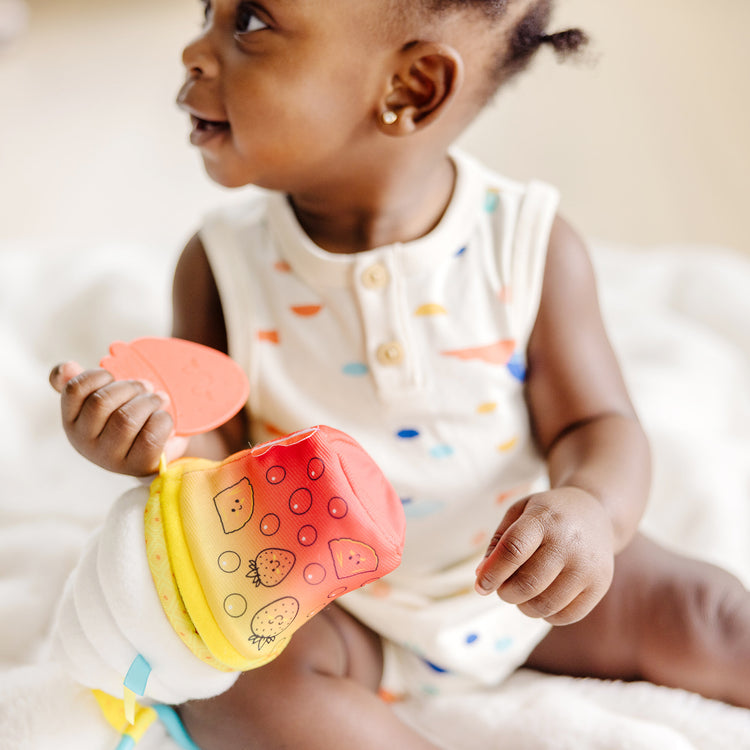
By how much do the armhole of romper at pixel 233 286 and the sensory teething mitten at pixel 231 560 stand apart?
0.22 metres

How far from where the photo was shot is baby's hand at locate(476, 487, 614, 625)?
0.50 meters

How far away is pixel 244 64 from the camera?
602 mm

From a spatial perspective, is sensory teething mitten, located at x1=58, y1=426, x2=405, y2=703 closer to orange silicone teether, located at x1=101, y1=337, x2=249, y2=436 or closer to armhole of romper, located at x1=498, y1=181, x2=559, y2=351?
orange silicone teether, located at x1=101, y1=337, x2=249, y2=436

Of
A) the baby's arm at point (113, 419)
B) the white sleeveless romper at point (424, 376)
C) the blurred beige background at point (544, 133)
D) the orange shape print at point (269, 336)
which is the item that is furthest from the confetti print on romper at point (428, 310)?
the blurred beige background at point (544, 133)

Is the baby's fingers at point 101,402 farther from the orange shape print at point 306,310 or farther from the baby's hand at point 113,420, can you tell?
the orange shape print at point 306,310

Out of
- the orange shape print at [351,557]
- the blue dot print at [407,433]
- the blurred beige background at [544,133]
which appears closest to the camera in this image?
the orange shape print at [351,557]

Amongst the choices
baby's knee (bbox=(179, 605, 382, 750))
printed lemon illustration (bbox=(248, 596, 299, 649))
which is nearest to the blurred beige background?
baby's knee (bbox=(179, 605, 382, 750))

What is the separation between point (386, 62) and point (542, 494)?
0.99ft

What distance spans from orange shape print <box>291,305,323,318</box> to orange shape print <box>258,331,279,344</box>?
2 centimetres

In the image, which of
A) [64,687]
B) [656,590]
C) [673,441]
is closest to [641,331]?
[673,441]

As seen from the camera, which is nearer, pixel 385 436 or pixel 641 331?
pixel 385 436

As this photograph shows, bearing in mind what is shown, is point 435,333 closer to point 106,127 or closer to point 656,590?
point 656,590

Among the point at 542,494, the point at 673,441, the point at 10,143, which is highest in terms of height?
the point at 10,143

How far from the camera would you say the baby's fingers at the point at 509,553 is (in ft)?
1.61
